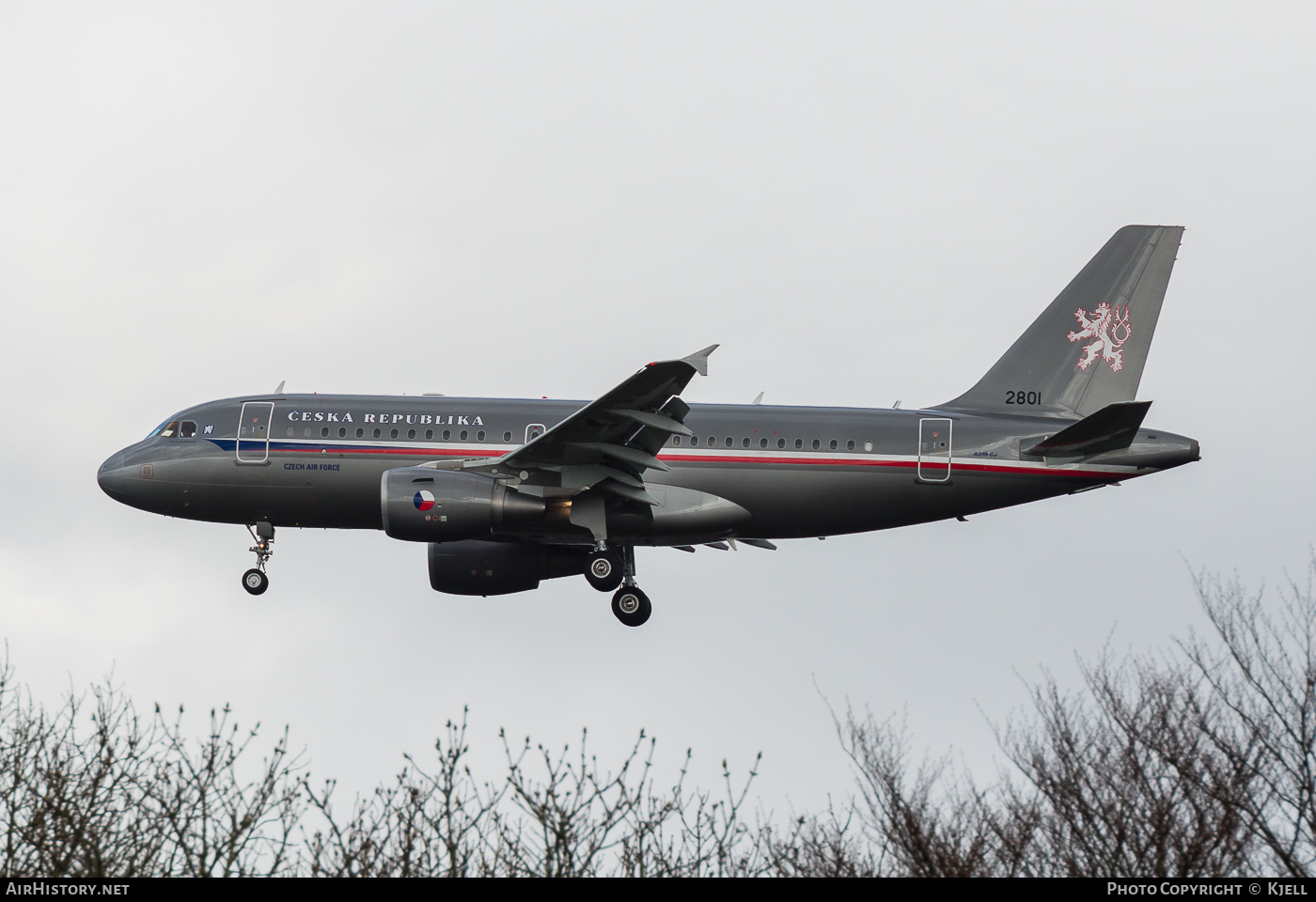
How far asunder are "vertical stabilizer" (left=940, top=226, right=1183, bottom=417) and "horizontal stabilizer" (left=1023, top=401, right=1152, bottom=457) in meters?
2.60

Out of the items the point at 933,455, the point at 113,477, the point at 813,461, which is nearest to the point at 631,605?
the point at 813,461

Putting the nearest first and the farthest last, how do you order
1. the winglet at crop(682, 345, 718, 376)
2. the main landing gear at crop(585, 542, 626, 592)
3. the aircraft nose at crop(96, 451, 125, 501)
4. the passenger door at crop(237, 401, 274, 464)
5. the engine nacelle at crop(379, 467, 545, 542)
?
1. the winglet at crop(682, 345, 718, 376)
2. the engine nacelle at crop(379, 467, 545, 542)
3. the main landing gear at crop(585, 542, 626, 592)
4. the passenger door at crop(237, 401, 274, 464)
5. the aircraft nose at crop(96, 451, 125, 501)

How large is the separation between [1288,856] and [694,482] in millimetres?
16253

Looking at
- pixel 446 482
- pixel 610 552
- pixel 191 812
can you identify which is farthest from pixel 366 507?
pixel 191 812

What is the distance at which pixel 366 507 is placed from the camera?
34750 millimetres

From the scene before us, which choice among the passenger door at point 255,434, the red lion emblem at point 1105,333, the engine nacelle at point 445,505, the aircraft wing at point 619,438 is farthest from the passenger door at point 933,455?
the passenger door at point 255,434

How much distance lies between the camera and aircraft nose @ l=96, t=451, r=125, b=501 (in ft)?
119

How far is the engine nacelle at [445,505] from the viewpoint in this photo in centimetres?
3222

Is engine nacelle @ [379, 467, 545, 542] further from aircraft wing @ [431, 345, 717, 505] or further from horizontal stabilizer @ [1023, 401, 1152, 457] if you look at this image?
horizontal stabilizer @ [1023, 401, 1152, 457]

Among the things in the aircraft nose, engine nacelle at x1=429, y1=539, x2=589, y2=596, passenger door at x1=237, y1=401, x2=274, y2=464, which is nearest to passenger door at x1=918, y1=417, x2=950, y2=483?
engine nacelle at x1=429, y1=539, x2=589, y2=596

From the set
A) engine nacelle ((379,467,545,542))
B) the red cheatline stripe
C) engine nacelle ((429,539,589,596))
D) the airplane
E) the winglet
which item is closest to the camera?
the winglet

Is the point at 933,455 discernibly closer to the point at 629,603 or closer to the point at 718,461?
the point at 718,461

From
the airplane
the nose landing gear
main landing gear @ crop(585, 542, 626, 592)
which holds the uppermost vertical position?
the airplane

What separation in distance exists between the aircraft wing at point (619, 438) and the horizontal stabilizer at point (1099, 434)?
315 inches
